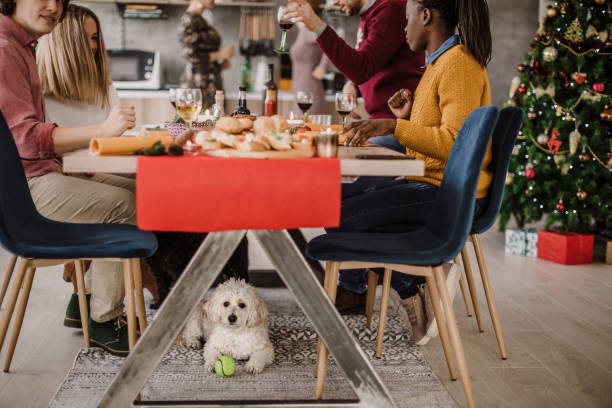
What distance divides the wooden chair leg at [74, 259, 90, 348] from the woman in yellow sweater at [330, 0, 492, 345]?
3.08 ft

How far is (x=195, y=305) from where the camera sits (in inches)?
60.4

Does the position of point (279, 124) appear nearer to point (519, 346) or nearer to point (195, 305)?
point (195, 305)

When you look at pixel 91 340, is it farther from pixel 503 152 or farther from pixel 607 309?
pixel 607 309

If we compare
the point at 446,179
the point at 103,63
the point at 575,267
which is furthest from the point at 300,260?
the point at 575,267

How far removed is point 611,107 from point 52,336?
3.30 m

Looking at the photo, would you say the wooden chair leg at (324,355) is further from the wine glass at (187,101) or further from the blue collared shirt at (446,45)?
the blue collared shirt at (446,45)

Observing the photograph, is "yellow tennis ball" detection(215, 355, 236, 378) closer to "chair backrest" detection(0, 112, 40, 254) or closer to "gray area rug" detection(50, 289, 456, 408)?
"gray area rug" detection(50, 289, 456, 408)

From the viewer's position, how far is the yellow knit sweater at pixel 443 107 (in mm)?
1936

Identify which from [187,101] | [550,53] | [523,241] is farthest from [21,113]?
[550,53]

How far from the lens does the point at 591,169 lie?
365cm

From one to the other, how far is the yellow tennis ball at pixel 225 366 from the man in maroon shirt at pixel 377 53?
1.37 meters

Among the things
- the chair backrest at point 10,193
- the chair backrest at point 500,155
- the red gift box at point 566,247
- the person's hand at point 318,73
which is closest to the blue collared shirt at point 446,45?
the chair backrest at point 500,155

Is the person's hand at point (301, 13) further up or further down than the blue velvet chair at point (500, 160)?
further up

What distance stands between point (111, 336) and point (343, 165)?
120cm
